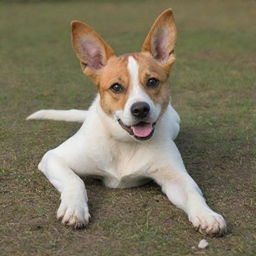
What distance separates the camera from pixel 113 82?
4242 mm

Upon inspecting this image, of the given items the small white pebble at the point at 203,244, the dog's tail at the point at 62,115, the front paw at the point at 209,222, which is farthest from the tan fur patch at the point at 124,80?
the dog's tail at the point at 62,115

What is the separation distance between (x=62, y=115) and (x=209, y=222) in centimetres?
325

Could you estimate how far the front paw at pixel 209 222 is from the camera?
358 cm

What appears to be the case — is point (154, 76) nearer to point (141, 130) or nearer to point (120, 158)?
point (141, 130)

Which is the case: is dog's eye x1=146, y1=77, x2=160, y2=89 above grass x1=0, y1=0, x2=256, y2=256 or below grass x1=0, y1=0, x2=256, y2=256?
above

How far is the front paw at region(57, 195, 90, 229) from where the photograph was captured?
3707 mm

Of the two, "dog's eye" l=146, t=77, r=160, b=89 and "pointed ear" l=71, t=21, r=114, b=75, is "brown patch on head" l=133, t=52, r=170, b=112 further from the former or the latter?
"pointed ear" l=71, t=21, r=114, b=75

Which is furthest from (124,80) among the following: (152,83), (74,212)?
(74,212)

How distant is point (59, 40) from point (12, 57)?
2.84 metres

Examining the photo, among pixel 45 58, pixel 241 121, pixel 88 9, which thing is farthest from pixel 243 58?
pixel 88 9

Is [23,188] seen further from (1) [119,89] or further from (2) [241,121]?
(2) [241,121]

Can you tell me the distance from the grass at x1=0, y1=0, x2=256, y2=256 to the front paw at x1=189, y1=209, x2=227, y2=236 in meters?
0.05

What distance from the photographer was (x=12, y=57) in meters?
11.6

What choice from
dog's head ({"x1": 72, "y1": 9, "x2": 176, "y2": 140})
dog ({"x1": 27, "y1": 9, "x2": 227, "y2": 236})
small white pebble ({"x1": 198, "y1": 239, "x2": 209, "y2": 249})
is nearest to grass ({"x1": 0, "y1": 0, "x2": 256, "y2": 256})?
small white pebble ({"x1": 198, "y1": 239, "x2": 209, "y2": 249})
